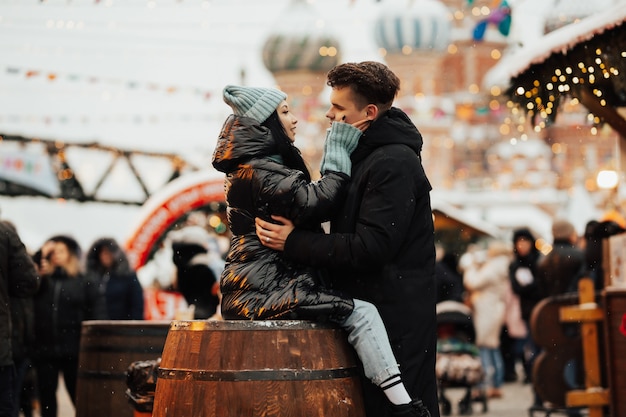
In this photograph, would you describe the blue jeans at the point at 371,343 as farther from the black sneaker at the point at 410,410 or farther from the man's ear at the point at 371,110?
the man's ear at the point at 371,110

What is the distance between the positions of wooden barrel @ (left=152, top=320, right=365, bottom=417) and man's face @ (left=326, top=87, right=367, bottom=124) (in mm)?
829

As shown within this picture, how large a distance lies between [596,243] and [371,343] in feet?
20.5

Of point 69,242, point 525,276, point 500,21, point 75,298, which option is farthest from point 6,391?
point 525,276

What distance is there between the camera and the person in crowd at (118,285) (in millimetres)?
10578

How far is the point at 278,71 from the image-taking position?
54.1 m

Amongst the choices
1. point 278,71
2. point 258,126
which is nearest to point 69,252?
point 258,126

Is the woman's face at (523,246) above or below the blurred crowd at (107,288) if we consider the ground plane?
above

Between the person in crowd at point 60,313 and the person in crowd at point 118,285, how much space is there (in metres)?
0.17

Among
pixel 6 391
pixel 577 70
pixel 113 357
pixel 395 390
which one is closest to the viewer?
pixel 395 390

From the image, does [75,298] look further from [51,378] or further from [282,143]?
[282,143]

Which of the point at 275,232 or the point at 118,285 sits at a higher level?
the point at 118,285

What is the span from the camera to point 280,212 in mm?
4613

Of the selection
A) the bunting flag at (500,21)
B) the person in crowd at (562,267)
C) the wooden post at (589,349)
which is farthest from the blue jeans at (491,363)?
the wooden post at (589,349)

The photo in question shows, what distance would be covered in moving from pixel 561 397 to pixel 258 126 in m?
5.72
